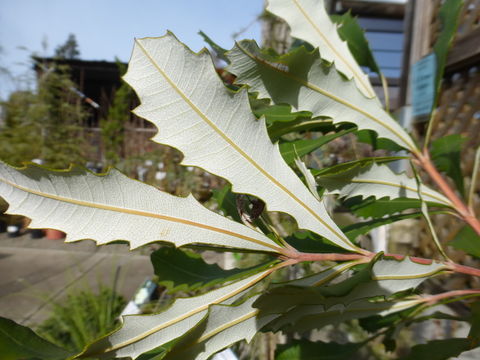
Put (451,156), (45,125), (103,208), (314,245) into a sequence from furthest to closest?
1. (45,125)
2. (451,156)
3. (314,245)
4. (103,208)

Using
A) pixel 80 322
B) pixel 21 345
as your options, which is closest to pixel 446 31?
pixel 21 345

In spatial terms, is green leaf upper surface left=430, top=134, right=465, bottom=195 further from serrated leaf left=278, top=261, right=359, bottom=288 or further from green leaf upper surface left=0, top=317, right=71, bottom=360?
green leaf upper surface left=0, top=317, right=71, bottom=360

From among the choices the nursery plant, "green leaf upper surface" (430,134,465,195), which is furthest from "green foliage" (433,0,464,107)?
"green leaf upper surface" (430,134,465,195)

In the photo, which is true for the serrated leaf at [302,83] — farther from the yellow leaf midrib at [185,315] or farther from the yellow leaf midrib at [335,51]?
the yellow leaf midrib at [185,315]

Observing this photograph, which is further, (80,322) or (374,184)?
(80,322)

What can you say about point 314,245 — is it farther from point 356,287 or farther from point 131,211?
point 131,211

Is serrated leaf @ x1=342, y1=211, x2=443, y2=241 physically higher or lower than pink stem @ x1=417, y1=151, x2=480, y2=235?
lower
